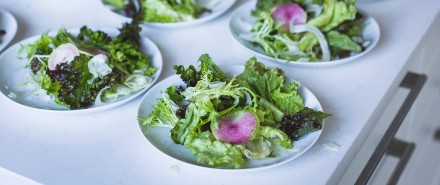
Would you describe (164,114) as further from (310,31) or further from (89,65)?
(310,31)

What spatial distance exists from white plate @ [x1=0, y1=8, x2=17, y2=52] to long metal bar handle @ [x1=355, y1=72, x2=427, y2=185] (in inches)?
32.2

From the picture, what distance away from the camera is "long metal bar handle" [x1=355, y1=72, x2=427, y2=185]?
986mm

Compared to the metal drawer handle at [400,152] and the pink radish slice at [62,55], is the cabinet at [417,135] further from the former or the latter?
the pink radish slice at [62,55]

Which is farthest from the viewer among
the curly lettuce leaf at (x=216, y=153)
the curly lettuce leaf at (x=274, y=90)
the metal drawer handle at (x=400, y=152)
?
the metal drawer handle at (x=400, y=152)

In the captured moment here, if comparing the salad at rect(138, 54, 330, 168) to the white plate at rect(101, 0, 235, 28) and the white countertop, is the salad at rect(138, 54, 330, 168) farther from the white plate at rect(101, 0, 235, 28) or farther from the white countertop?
the white plate at rect(101, 0, 235, 28)

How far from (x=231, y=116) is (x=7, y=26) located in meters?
0.67

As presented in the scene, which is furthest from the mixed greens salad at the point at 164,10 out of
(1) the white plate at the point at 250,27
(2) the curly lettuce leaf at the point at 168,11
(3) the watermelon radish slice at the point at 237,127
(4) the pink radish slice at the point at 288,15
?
(3) the watermelon radish slice at the point at 237,127

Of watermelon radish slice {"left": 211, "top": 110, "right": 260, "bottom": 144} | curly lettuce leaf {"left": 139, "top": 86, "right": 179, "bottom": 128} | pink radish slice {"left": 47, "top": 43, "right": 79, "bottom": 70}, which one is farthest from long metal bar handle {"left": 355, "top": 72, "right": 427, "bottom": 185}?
pink radish slice {"left": 47, "top": 43, "right": 79, "bottom": 70}

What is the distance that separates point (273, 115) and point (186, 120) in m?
0.16

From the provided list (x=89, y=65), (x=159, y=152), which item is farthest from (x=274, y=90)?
(x=89, y=65)

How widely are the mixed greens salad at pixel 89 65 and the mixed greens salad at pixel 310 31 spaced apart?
0.26 m

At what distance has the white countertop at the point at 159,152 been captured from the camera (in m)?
0.88

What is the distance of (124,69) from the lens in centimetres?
109

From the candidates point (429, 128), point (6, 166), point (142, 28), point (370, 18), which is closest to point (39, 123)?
point (6, 166)
